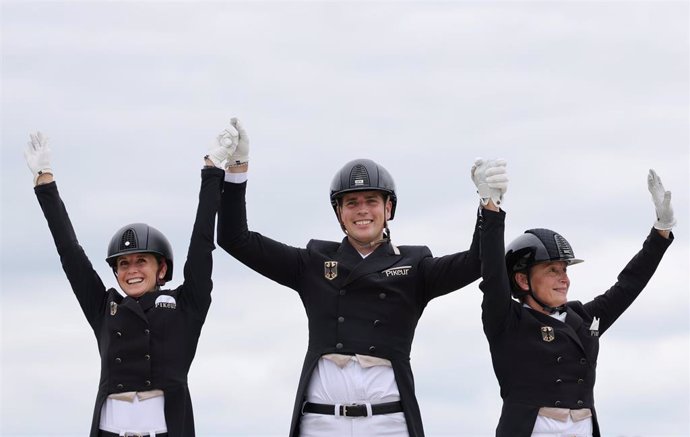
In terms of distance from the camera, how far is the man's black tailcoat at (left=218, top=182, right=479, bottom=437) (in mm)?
10547

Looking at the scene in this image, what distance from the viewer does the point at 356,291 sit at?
35.3ft

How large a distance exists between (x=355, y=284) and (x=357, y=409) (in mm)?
1243

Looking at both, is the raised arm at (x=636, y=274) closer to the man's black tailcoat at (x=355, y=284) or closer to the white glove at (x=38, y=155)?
the man's black tailcoat at (x=355, y=284)

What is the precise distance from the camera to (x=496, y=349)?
11.0 m

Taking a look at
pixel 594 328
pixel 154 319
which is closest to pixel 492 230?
pixel 594 328

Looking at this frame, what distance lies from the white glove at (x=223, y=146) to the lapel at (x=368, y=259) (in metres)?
1.47

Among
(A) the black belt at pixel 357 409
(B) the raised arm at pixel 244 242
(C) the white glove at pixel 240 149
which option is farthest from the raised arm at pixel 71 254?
(A) the black belt at pixel 357 409

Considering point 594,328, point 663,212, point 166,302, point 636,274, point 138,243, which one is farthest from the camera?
point 663,212

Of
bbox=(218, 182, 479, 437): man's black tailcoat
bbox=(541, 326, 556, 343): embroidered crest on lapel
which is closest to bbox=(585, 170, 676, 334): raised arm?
bbox=(541, 326, 556, 343): embroidered crest on lapel

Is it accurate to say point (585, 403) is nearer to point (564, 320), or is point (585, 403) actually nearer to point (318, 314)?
point (564, 320)

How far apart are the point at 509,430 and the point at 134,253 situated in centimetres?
412

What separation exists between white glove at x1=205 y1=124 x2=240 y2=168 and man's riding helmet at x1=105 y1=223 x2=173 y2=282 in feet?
3.36

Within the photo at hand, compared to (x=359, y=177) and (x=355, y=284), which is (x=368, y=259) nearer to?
(x=355, y=284)

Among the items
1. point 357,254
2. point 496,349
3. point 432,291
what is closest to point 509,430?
point 496,349
